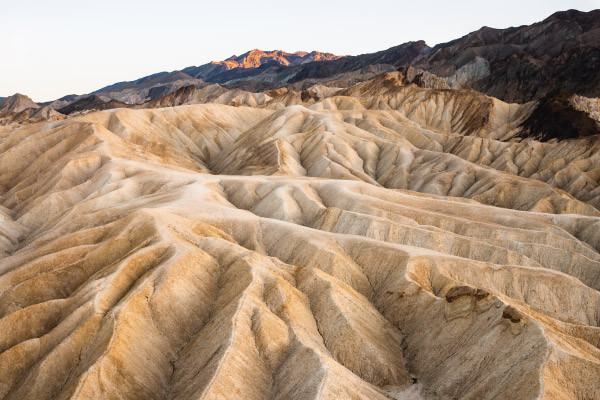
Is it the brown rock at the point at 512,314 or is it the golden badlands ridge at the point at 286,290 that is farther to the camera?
the brown rock at the point at 512,314

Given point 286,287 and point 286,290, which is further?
point 286,287

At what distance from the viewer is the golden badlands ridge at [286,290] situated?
2766 centimetres

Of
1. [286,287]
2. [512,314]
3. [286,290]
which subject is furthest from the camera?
[286,287]

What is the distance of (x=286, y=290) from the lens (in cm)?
3478

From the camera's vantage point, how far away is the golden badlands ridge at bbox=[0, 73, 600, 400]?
2766cm

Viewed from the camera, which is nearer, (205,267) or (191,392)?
(191,392)

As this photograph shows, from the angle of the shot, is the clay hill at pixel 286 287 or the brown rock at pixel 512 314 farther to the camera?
the brown rock at pixel 512 314

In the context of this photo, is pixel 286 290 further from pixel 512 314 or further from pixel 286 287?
pixel 512 314

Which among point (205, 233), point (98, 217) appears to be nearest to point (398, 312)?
point (205, 233)

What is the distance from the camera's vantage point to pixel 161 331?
3325 cm

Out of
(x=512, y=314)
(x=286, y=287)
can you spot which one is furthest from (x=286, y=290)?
(x=512, y=314)

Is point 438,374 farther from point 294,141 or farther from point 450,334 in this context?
point 294,141

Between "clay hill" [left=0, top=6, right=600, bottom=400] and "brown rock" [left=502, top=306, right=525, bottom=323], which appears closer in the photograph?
"clay hill" [left=0, top=6, right=600, bottom=400]

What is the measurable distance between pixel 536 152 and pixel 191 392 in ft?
310
